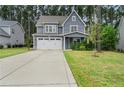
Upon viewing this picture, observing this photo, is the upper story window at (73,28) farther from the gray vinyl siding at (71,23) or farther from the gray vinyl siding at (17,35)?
the gray vinyl siding at (17,35)

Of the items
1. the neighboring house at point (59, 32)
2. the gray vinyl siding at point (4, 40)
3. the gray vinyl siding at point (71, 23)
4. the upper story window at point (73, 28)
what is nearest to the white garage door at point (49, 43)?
the neighboring house at point (59, 32)

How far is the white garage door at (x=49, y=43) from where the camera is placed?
32656 millimetres

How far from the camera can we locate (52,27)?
3406 centimetres

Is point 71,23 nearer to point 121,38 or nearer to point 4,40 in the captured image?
point 121,38

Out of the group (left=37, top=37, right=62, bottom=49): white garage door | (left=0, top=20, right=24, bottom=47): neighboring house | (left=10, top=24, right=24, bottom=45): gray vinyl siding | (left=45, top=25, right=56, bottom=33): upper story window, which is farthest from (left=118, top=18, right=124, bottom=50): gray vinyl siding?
(left=10, top=24, right=24, bottom=45): gray vinyl siding

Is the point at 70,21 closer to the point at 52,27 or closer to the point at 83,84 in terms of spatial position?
the point at 52,27

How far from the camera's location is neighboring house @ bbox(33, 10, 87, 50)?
107 ft

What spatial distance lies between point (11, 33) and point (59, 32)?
28.4ft

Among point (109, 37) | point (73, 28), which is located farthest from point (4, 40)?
point (109, 37)

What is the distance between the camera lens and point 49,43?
32.7 metres

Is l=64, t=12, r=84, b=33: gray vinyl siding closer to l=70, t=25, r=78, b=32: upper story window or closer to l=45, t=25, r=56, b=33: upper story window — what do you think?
l=70, t=25, r=78, b=32: upper story window

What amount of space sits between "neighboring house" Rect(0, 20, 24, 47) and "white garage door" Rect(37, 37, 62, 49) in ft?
18.7

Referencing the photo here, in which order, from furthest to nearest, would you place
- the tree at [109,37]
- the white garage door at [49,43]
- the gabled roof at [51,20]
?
the gabled roof at [51,20]
the white garage door at [49,43]
the tree at [109,37]

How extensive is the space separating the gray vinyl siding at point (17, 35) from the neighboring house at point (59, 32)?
20.0 feet
